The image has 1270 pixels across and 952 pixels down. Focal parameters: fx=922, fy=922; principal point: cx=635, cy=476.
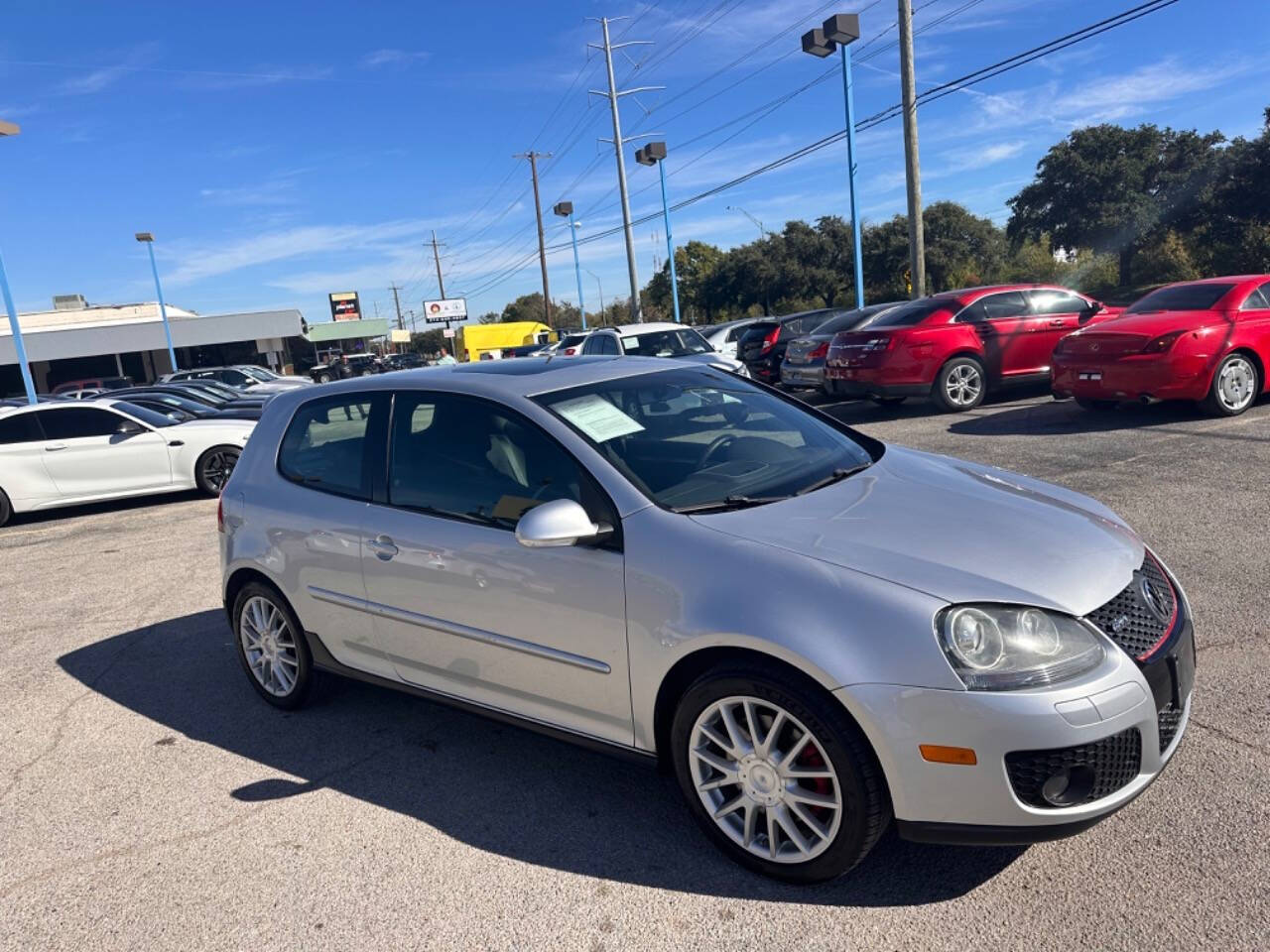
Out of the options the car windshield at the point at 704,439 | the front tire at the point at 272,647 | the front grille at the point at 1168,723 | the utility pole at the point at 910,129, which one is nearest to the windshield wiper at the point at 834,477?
the car windshield at the point at 704,439

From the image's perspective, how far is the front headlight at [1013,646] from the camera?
2.48 metres

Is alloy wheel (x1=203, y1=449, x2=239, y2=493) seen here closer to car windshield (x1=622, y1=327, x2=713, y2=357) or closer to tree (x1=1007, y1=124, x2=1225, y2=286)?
car windshield (x1=622, y1=327, x2=713, y2=357)

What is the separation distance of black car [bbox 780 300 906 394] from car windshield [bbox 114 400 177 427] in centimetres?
889

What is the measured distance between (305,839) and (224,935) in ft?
1.70

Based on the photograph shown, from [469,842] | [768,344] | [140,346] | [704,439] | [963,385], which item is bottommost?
[469,842]

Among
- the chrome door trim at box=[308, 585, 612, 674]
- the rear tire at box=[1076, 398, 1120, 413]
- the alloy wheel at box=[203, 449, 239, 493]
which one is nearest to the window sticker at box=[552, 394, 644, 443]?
the chrome door trim at box=[308, 585, 612, 674]

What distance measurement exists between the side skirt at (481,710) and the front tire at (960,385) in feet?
30.3

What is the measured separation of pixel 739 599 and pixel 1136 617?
3.91 ft

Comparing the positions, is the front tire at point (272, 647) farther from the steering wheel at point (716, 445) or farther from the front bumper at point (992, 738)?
the front bumper at point (992, 738)

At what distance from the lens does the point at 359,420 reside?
4.14 m

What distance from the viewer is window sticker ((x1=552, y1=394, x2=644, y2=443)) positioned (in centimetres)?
345

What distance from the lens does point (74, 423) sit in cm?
1138

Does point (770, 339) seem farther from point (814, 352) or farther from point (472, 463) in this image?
point (472, 463)

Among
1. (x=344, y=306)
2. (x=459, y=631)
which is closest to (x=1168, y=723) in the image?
(x=459, y=631)
